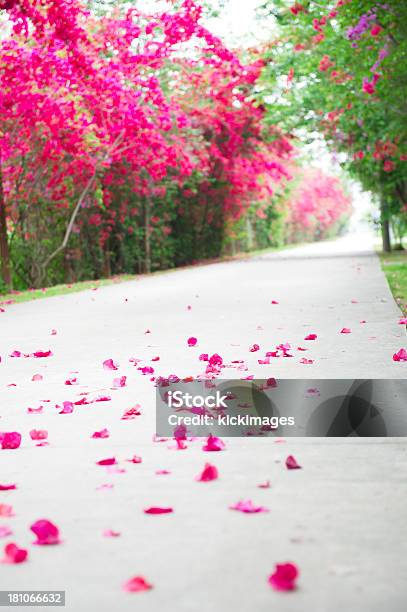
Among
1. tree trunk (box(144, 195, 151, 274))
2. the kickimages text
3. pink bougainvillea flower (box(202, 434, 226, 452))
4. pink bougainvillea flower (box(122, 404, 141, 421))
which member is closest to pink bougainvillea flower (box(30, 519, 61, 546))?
pink bougainvillea flower (box(202, 434, 226, 452))

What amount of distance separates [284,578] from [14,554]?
0.93 meters

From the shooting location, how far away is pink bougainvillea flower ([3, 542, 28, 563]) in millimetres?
2891

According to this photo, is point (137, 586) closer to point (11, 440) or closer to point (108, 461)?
point (108, 461)

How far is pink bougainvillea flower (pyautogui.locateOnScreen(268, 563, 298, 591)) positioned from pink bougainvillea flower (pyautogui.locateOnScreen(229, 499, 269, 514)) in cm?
70

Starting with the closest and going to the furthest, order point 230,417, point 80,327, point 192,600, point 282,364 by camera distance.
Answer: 1. point 192,600
2. point 230,417
3. point 282,364
4. point 80,327

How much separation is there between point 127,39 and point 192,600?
16.1 metres

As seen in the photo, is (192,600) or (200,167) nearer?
(192,600)

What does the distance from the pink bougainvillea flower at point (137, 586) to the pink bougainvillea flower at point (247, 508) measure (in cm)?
76

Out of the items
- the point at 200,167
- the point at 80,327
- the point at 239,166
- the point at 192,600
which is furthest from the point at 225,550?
the point at 239,166

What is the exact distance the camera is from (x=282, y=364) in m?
6.91

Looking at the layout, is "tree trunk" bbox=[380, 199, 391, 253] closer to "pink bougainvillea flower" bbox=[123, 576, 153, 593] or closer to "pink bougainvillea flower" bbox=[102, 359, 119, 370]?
"pink bougainvillea flower" bbox=[102, 359, 119, 370]

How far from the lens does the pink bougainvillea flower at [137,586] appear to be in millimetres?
2662

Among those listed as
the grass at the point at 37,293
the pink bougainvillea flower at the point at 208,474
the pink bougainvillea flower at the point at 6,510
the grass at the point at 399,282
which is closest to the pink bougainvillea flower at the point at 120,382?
the pink bougainvillea flower at the point at 208,474

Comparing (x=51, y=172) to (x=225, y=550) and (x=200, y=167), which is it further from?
(x=225, y=550)
